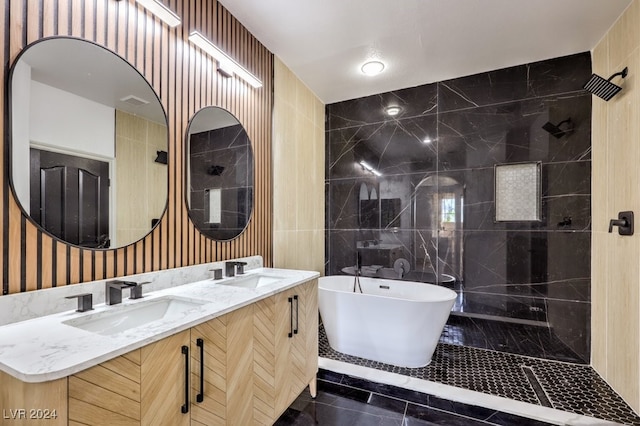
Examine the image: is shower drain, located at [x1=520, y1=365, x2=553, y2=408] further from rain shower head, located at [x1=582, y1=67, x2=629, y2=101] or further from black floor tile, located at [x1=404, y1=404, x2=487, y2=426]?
rain shower head, located at [x1=582, y1=67, x2=629, y2=101]

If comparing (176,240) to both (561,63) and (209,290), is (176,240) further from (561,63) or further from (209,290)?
(561,63)

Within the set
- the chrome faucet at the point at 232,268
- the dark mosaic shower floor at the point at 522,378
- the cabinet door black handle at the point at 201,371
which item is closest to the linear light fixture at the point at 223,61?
the chrome faucet at the point at 232,268

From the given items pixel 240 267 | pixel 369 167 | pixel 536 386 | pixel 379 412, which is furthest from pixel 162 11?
pixel 536 386

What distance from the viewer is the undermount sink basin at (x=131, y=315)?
112cm

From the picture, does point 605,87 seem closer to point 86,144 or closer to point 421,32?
point 421,32

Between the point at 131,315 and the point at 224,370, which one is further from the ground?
the point at 131,315

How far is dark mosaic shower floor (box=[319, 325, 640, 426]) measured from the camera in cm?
192

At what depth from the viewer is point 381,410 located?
1.92 metres

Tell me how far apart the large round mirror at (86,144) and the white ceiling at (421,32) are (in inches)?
43.3

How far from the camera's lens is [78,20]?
4.06 ft

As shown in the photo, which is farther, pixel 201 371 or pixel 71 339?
pixel 201 371

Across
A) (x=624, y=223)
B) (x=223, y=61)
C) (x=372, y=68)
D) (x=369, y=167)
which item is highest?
(x=372, y=68)

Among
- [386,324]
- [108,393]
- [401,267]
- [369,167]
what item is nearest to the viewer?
[108,393]

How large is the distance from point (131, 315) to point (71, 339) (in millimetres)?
390
